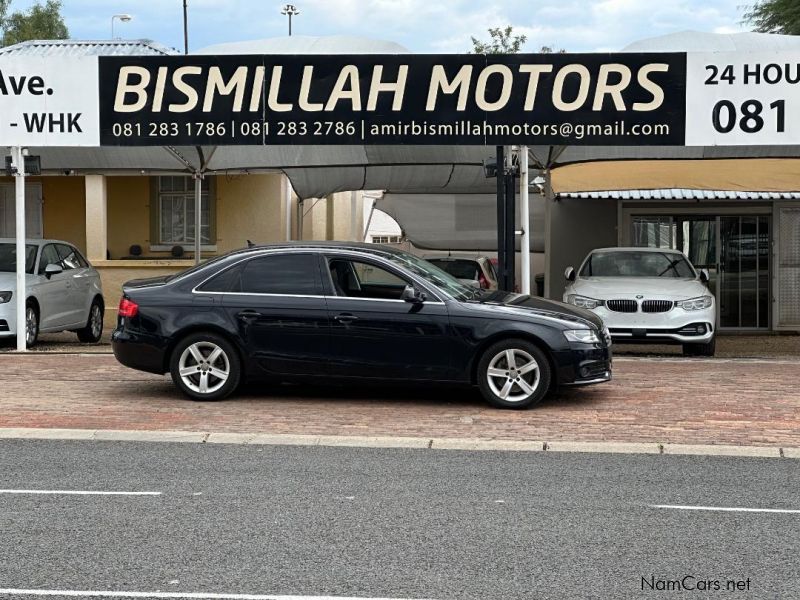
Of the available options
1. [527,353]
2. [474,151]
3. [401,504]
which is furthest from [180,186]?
[401,504]

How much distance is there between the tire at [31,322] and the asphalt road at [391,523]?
25.0ft

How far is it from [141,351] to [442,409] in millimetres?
2937

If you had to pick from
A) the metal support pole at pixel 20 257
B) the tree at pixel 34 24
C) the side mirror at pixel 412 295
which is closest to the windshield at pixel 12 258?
the metal support pole at pixel 20 257

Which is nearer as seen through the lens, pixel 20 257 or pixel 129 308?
pixel 129 308

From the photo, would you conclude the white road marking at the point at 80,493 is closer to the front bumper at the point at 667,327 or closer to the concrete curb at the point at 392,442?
the concrete curb at the point at 392,442

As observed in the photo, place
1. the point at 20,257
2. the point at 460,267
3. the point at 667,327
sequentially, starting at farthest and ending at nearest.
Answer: the point at 460,267
the point at 20,257
the point at 667,327

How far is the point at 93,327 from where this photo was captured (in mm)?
18625

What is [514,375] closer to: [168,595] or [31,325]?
[168,595]

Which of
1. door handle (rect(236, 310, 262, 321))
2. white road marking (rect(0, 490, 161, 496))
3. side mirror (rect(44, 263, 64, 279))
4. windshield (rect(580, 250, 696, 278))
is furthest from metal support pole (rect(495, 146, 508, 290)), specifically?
white road marking (rect(0, 490, 161, 496))

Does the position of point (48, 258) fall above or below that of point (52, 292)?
above

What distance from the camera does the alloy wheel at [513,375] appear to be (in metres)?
10.6

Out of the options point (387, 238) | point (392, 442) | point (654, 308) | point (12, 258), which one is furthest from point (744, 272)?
point (387, 238)

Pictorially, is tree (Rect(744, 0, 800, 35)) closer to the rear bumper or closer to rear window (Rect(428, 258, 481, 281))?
rear window (Rect(428, 258, 481, 281))

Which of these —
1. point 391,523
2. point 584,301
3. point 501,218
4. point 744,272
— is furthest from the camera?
point 744,272
